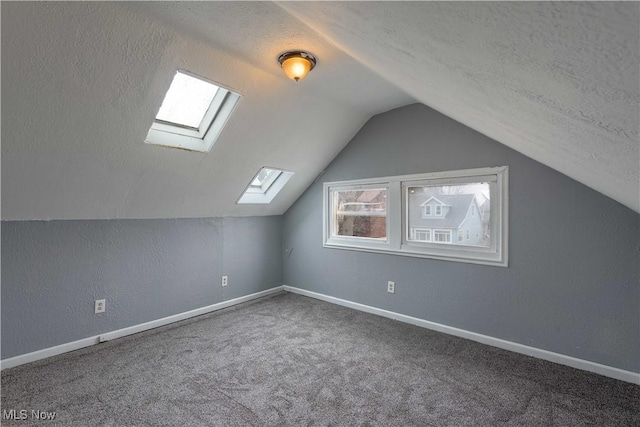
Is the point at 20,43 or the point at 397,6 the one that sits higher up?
the point at 20,43

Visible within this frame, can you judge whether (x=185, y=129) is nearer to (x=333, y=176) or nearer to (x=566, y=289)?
(x=333, y=176)

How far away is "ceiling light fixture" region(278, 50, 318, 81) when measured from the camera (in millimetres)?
2107

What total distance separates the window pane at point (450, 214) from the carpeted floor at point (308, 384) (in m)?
0.94

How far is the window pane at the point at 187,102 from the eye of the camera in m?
2.48

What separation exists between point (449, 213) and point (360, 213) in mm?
1064

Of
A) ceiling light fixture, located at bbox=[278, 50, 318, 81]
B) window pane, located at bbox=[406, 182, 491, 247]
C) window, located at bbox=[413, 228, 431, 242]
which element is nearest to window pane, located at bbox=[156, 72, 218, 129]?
ceiling light fixture, located at bbox=[278, 50, 318, 81]

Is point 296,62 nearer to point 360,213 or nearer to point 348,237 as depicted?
point 360,213

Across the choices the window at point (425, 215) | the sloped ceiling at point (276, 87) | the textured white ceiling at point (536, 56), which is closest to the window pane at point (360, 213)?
the window at point (425, 215)

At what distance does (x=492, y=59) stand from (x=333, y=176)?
3200mm

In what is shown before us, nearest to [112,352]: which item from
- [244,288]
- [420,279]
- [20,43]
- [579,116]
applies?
[244,288]

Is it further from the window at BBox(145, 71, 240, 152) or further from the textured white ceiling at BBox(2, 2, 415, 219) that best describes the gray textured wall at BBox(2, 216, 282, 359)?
the window at BBox(145, 71, 240, 152)

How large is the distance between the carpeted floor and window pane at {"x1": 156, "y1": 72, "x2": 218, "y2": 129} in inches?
77.6

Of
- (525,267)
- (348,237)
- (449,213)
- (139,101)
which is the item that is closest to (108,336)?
(139,101)

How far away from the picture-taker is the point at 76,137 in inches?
81.7
